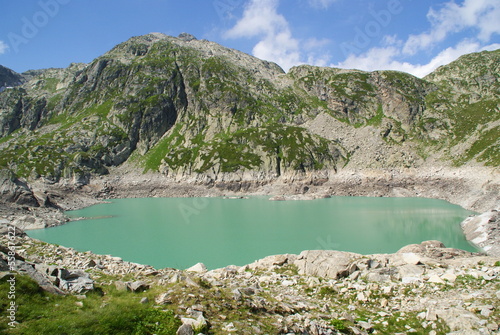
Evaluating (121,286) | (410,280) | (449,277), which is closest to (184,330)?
(121,286)

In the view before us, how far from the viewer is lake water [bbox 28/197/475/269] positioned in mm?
28781

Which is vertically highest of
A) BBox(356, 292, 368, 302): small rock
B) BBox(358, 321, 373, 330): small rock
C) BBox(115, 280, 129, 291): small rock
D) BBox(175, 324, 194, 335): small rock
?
BBox(175, 324, 194, 335): small rock

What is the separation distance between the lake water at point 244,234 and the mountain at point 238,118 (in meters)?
44.2

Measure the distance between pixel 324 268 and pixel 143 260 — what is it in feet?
→ 59.4

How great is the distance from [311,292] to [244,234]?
25516mm

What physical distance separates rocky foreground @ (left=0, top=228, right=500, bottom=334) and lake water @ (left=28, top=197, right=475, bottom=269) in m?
10.5

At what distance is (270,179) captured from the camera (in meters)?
103

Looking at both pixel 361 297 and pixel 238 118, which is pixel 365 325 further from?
pixel 238 118

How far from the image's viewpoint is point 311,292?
1280 cm

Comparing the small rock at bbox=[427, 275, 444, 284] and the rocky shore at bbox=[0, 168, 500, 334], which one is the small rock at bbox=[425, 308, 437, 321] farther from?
the small rock at bbox=[427, 275, 444, 284]

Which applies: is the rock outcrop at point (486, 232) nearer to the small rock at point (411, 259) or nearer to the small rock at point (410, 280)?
the small rock at point (411, 259)

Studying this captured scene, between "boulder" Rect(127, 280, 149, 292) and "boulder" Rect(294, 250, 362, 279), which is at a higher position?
"boulder" Rect(127, 280, 149, 292)

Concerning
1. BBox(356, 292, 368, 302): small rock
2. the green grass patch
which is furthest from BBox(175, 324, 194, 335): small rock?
BBox(356, 292, 368, 302): small rock

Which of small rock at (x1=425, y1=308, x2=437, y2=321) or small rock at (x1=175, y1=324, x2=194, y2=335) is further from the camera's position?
small rock at (x1=425, y1=308, x2=437, y2=321)
